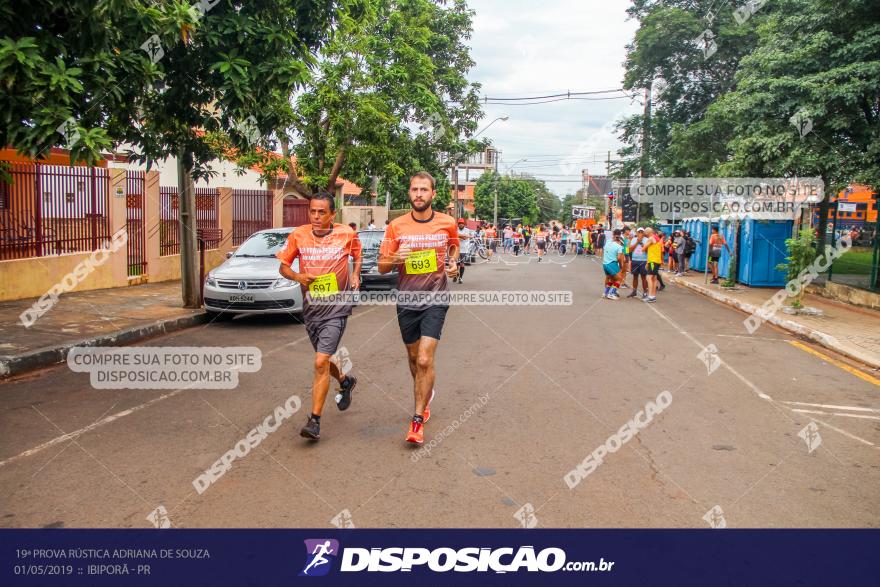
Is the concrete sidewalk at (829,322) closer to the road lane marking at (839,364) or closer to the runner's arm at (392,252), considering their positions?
the road lane marking at (839,364)

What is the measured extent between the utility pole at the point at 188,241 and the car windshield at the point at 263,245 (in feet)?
2.68

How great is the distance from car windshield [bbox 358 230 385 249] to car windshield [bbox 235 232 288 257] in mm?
3879

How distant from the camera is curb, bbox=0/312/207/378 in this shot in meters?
7.97

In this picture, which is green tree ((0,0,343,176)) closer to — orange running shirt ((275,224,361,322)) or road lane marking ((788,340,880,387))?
orange running shirt ((275,224,361,322))

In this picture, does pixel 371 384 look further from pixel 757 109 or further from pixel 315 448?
pixel 757 109

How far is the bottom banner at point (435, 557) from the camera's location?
3482 mm

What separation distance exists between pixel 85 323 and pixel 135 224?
628cm

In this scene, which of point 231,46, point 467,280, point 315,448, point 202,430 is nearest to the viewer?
point 315,448

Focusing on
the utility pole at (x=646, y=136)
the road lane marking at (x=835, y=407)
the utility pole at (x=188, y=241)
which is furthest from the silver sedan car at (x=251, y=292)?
the utility pole at (x=646, y=136)

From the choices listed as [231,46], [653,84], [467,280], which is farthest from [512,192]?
[231,46]

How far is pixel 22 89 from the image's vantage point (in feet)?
19.2

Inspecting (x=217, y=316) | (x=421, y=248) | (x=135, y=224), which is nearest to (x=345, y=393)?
(x=421, y=248)

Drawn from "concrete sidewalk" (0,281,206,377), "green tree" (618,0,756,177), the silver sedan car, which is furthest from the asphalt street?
"green tree" (618,0,756,177)

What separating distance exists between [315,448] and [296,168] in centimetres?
1729
